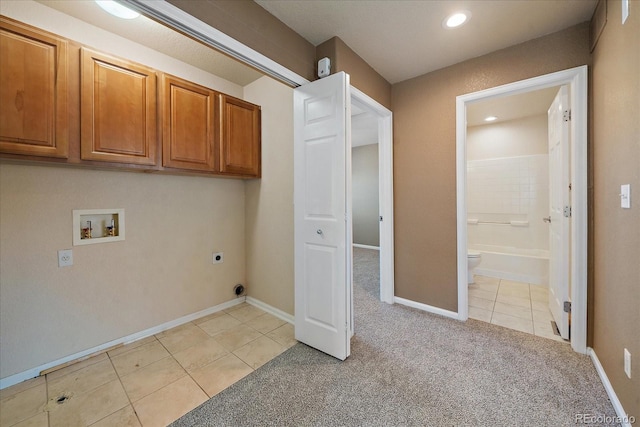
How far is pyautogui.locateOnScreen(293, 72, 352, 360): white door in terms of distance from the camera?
1.80 metres

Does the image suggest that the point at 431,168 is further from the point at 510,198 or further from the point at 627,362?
the point at 510,198

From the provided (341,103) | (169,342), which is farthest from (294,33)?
(169,342)

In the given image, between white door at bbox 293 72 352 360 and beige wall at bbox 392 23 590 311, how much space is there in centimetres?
109

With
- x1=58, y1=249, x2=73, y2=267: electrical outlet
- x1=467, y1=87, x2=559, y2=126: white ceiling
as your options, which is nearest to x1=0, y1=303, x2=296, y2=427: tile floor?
x1=58, y1=249, x2=73, y2=267: electrical outlet

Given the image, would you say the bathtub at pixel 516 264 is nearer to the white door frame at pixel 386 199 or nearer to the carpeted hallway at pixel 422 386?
the carpeted hallway at pixel 422 386

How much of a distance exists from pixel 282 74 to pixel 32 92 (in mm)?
1533

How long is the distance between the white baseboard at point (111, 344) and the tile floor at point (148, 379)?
1.8 inches

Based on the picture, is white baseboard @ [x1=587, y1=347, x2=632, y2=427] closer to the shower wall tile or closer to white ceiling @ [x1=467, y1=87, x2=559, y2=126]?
the shower wall tile

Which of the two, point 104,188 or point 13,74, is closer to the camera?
point 13,74

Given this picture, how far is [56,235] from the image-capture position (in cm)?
179

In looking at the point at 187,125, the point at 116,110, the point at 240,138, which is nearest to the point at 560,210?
the point at 240,138

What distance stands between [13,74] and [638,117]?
3316 millimetres

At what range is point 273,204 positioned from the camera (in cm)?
261

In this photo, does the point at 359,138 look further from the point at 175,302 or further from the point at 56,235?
the point at 56,235
